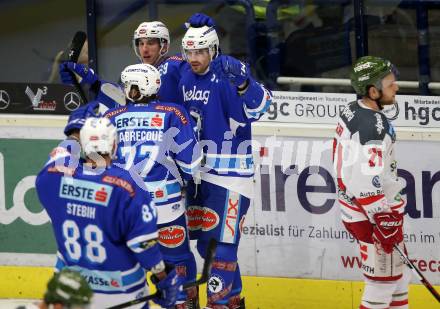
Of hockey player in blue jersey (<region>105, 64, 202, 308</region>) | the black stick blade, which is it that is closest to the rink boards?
hockey player in blue jersey (<region>105, 64, 202, 308</region>)

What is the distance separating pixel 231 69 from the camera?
6605 millimetres

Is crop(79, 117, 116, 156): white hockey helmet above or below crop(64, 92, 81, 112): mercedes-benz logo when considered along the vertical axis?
below

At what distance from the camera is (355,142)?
644 cm

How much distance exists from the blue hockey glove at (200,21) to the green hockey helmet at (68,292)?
2.55m

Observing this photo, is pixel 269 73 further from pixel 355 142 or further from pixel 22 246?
pixel 22 246

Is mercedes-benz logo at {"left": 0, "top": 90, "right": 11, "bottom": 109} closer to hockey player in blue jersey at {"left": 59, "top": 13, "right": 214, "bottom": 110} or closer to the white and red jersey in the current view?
hockey player in blue jersey at {"left": 59, "top": 13, "right": 214, "bottom": 110}

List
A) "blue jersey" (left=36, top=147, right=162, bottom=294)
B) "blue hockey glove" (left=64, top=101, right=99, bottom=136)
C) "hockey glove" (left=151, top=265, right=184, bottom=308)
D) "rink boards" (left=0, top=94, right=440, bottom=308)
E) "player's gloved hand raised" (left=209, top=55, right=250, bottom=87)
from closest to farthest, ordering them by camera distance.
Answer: "blue jersey" (left=36, top=147, right=162, bottom=294) → "hockey glove" (left=151, top=265, right=184, bottom=308) → "blue hockey glove" (left=64, top=101, right=99, bottom=136) → "player's gloved hand raised" (left=209, top=55, right=250, bottom=87) → "rink boards" (left=0, top=94, right=440, bottom=308)

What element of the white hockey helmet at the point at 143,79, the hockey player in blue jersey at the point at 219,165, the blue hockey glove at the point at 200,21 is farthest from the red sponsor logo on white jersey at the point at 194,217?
the blue hockey glove at the point at 200,21

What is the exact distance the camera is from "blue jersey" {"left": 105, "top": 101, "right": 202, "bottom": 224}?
6.63 m

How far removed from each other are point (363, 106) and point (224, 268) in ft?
3.97

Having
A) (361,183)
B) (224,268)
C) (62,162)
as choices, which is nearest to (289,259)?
(224,268)

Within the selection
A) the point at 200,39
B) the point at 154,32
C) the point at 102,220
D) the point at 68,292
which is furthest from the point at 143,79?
the point at 68,292

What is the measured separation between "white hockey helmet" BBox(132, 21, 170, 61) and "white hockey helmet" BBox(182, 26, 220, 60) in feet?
0.79

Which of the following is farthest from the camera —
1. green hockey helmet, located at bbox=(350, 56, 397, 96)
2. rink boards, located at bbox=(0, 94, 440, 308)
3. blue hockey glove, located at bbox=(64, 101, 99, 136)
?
rink boards, located at bbox=(0, 94, 440, 308)
